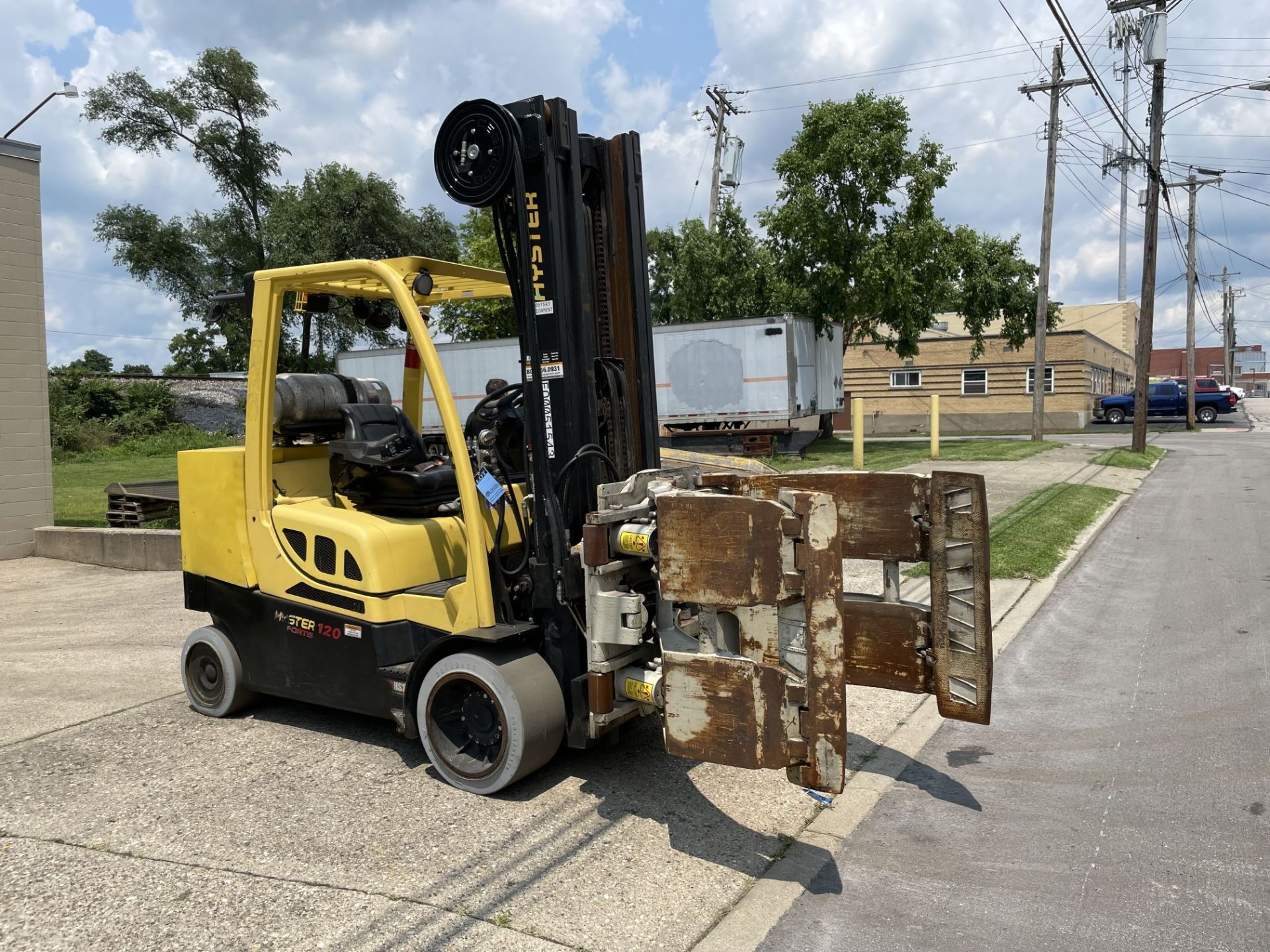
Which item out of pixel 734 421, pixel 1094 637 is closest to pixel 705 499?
pixel 1094 637

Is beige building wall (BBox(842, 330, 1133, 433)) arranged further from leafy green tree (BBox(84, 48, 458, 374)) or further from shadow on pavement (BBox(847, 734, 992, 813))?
shadow on pavement (BBox(847, 734, 992, 813))

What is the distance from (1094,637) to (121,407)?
32815 mm

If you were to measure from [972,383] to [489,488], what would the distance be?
44633mm

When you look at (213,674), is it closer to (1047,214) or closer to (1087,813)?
(1087,813)

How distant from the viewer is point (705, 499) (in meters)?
3.85

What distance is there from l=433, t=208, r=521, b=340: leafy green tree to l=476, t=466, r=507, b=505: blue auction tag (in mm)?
8001

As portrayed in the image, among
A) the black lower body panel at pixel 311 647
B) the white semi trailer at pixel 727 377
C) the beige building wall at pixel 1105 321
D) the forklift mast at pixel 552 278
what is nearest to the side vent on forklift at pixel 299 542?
the black lower body panel at pixel 311 647

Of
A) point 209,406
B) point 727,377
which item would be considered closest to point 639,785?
point 727,377

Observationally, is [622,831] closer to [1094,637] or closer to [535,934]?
[535,934]

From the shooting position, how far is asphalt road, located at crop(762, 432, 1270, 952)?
3619mm

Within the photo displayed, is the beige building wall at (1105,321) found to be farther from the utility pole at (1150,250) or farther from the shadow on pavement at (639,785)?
the shadow on pavement at (639,785)

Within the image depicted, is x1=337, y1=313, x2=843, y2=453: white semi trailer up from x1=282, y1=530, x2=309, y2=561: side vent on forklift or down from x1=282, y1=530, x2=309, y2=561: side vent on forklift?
up

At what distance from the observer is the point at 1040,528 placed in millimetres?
12391

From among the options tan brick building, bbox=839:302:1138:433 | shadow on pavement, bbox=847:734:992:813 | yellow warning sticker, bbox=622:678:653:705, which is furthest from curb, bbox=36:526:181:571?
tan brick building, bbox=839:302:1138:433
